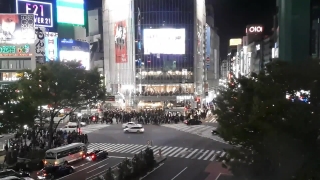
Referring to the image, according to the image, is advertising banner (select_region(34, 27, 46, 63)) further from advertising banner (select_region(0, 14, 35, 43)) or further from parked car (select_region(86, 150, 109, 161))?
parked car (select_region(86, 150, 109, 161))

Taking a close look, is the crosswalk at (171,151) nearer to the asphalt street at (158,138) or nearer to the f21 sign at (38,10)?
the asphalt street at (158,138)

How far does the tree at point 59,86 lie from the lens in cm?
2377

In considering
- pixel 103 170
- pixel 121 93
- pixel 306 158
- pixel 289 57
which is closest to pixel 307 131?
pixel 306 158

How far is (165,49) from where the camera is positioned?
56938 millimetres

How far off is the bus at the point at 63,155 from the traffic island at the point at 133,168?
13.8ft

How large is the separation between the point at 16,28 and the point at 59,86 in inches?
593

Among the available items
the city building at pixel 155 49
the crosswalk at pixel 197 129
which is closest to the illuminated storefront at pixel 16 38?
the crosswalk at pixel 197 129

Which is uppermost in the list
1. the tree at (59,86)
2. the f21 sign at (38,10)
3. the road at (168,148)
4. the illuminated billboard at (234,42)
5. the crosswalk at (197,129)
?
the illuminated billboard at (234,42)

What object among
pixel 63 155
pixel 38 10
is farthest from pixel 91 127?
pixel 63 155

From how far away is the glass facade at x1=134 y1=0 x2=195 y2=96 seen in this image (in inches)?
2255

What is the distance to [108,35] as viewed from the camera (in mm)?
63000

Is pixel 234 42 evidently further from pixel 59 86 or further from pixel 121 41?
pixel 59 86

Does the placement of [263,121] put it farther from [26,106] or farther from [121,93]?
[121,93]

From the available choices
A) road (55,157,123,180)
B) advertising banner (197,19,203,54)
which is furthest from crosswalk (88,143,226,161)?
advertising banner (197,19,203,54)
